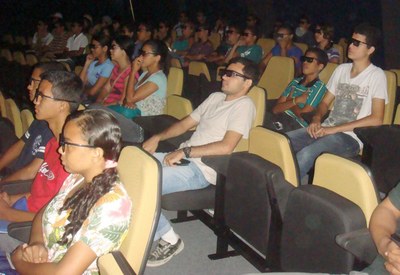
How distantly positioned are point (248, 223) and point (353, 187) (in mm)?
793

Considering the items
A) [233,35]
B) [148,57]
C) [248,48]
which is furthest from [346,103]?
[233,35]

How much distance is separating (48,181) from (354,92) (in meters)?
2.27

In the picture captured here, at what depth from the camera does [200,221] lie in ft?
11.7

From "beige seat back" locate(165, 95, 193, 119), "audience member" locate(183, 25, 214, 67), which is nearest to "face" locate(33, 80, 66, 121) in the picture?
"beige seat back" locate(165, 95, 193, 119)

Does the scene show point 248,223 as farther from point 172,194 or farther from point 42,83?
point 42,83

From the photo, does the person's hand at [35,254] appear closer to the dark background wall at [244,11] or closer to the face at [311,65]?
the face at [311,65]

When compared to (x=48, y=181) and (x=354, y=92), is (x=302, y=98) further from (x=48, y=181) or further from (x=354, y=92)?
(x=48, y=181)

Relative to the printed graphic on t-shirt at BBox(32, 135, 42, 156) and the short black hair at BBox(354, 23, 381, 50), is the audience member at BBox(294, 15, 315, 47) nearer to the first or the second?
the short black hair at BBox(354, 23, 381, 50)

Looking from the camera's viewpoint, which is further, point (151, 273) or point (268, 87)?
point (268, 87)

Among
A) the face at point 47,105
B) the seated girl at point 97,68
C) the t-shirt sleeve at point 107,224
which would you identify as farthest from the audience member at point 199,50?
the t-shirt sleeve at point 107,224

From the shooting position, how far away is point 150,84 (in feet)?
13.0

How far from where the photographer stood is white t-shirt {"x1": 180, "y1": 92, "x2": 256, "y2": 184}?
9.93ft

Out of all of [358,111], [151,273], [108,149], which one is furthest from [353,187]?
[358,111]

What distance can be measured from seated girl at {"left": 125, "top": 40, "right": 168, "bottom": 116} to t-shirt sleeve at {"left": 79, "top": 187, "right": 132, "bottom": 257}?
90.9 inches
